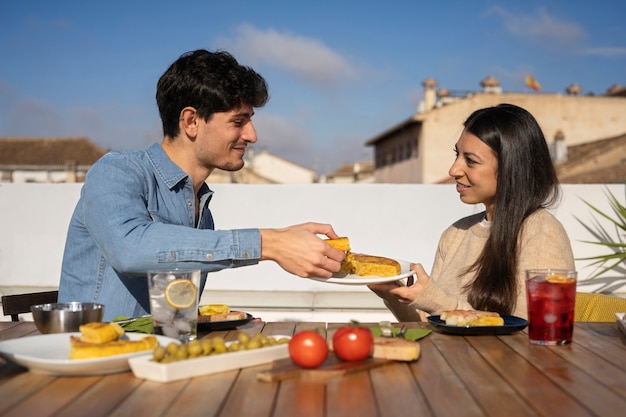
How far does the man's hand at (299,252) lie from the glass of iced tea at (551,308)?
1.73ft

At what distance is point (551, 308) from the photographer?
78.5 inches

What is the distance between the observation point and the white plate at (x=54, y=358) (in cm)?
156

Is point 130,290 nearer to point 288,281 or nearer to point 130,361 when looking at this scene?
point 130,361

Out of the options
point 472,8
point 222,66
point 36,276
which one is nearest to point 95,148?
point 472,8

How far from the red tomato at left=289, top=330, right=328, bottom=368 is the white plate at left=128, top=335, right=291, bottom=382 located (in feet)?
0.28

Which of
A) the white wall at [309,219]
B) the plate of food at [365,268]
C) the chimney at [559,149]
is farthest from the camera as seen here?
the chimney at [559,149]

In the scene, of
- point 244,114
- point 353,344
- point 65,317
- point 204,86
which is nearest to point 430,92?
point 244,114

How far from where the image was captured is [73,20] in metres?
36.8

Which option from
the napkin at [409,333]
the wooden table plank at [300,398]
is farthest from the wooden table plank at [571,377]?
the wooden table plank at [300,398]

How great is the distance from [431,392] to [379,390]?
0.10 metres

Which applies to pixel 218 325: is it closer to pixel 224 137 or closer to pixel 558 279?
pixel 224 137

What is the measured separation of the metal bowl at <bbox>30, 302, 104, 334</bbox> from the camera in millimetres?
1933

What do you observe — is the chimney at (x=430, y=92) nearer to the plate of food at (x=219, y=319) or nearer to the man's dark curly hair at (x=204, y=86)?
the man's dark curly hair at (x=204, y=86)

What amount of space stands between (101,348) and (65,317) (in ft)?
1.18
